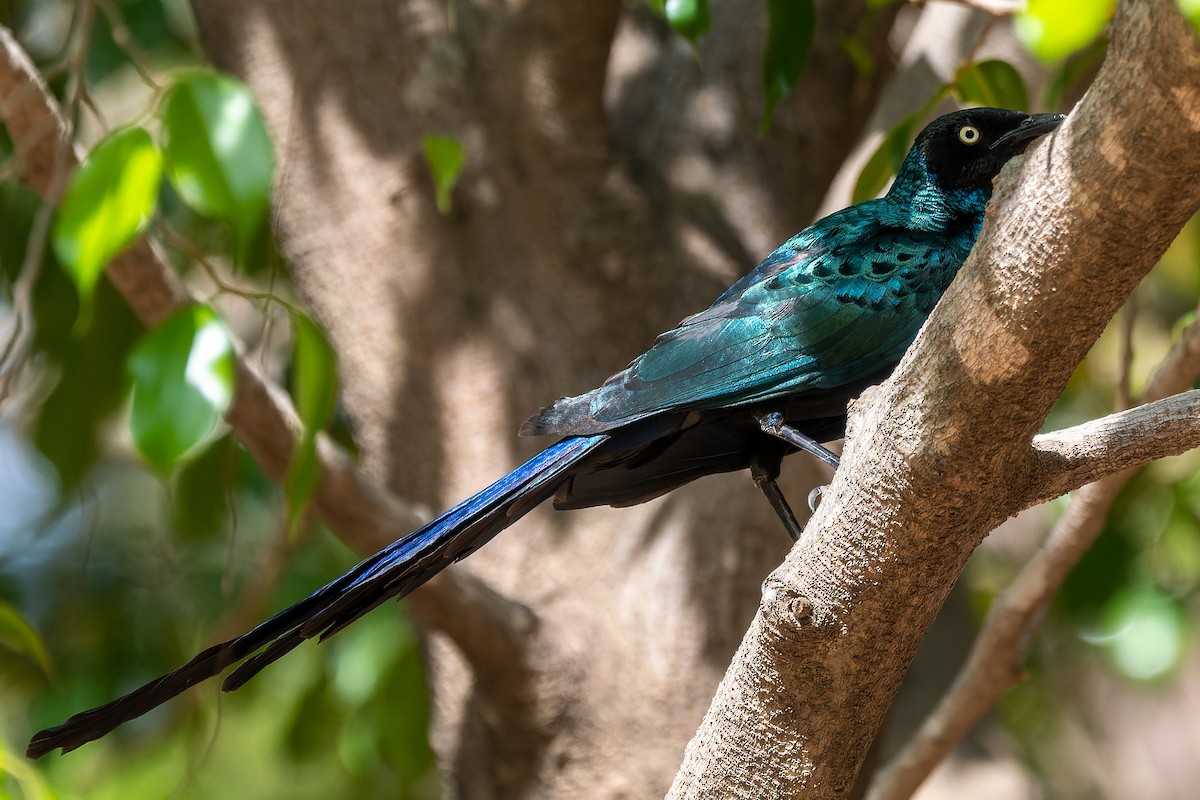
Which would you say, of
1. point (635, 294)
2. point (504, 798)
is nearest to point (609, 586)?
point (504, 798)

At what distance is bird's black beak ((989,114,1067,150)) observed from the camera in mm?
2320

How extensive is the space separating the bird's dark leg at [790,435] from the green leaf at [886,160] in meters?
0.57

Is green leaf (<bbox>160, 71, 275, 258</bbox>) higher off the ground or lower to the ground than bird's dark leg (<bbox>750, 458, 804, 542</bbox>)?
higher

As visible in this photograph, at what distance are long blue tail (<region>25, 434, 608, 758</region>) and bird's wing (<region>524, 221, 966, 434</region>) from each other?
10 cm

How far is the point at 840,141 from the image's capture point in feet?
11.0

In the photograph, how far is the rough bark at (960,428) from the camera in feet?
3.98

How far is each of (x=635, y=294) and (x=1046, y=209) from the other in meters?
1.75

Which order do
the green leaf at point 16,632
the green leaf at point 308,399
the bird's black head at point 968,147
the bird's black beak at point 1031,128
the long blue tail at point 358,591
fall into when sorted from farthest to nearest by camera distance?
the bird's black head at point 968,147 < the bird's black beak at point 1031,128 < the green leaf at point 308,399 < the green leaf at point 16,632 < the long blue tail at point 358,591

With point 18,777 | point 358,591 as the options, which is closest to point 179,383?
point 358,591

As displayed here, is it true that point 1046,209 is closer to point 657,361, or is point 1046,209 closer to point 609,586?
point 657,361

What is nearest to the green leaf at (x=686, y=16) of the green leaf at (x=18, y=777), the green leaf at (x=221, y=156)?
the green leaf at (x=221, y=156)

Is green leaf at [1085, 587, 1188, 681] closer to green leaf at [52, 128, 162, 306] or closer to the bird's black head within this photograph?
the bird's black head

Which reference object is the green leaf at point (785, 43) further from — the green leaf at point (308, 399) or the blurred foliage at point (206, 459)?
the green leaf at point (308, 399)

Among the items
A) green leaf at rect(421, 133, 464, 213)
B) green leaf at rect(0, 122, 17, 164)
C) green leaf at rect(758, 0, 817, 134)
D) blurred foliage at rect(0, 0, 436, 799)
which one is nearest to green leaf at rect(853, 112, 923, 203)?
green leaf at rect(758, 0, 817, 134)
